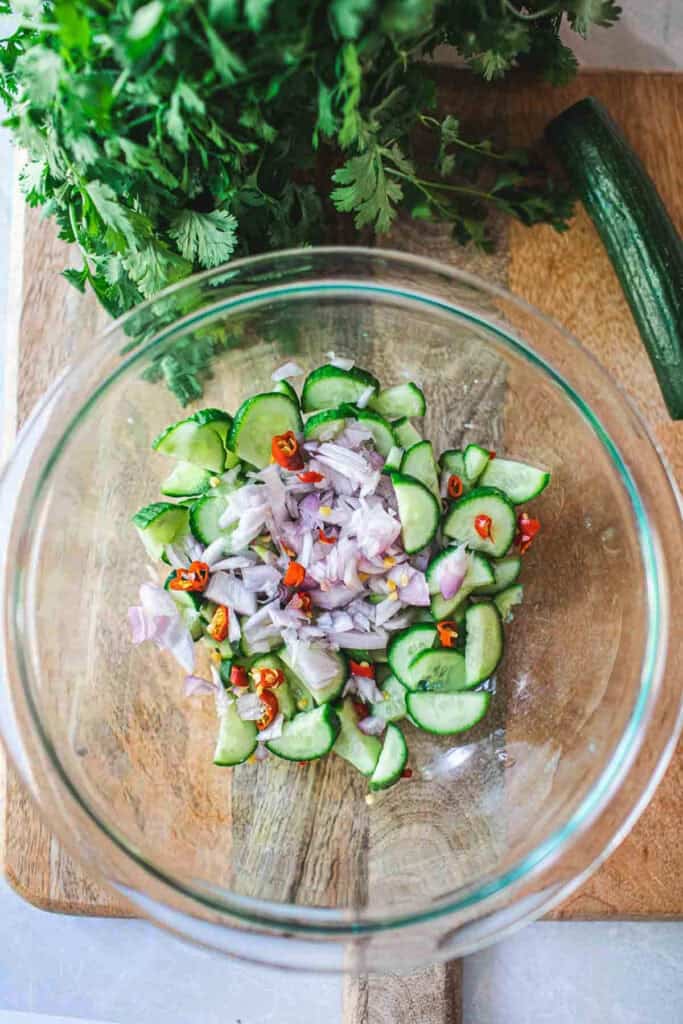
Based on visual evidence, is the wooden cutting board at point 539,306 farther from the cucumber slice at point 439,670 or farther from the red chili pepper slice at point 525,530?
the cucumber slice at point 439,670

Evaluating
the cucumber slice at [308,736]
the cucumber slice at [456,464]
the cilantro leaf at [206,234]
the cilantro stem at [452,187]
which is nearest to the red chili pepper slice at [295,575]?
the cucumber slice at [308,736]

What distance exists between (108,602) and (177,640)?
0.18 meters

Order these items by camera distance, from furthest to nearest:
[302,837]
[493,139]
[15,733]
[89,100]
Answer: [493,139] < [302,837] < [15,733] < [89,100]

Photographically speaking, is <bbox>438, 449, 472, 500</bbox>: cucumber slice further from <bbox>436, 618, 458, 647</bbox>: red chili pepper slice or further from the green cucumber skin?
the green cucumber skin

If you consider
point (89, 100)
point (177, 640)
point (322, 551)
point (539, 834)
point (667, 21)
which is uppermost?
point (667, 21)

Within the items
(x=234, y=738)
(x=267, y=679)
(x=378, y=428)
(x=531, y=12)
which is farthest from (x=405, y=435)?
(x=531, y=12)

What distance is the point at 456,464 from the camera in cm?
177

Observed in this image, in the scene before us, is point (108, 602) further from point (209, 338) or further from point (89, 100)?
point (89, 100)

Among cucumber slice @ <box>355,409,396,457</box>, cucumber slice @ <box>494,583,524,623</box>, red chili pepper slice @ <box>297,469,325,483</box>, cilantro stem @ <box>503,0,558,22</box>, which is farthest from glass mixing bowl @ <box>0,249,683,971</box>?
cilantro stem @ <box>503,0,558,22</box>

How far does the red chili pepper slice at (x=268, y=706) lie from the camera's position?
1713 millimetres

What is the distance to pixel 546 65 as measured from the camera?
71.3 inches

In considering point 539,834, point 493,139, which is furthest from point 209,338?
point 539,834

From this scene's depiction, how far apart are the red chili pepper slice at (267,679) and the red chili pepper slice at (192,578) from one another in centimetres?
18

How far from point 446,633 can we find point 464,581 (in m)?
0.09
